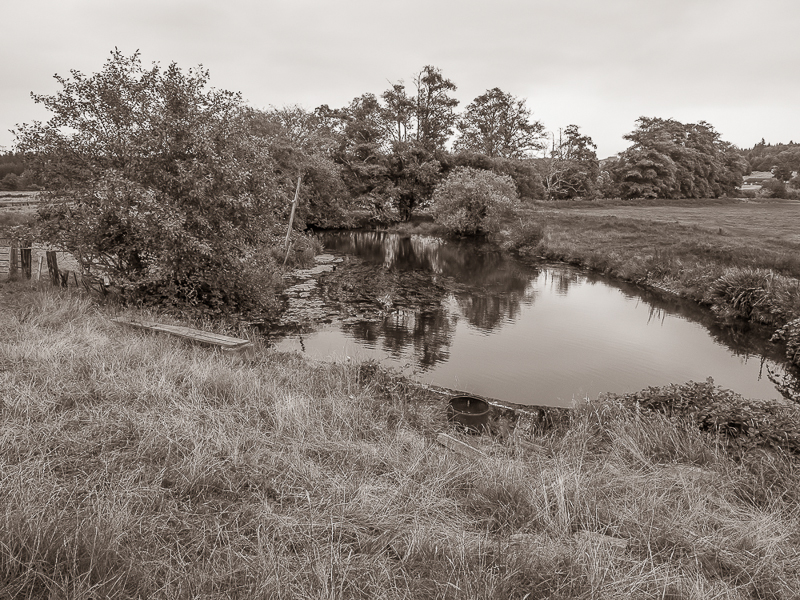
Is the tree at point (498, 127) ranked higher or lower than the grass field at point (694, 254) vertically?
higher

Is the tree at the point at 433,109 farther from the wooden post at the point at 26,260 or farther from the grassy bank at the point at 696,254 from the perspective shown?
the wooden post at the point at 26,260

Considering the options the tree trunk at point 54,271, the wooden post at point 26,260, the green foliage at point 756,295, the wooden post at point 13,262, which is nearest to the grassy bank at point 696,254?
the green foliage at point 756,295

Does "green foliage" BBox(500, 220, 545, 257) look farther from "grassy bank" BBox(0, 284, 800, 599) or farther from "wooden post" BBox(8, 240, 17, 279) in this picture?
"wooden post" BBox(8, 240, 17, 279)

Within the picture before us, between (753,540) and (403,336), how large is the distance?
10.0 m

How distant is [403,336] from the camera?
1335cm

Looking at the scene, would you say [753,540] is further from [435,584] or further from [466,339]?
[466,339]

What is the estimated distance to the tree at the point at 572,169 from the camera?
2372 inches

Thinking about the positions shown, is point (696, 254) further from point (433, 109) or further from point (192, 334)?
point (433, 109)

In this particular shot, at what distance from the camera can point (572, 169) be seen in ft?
199

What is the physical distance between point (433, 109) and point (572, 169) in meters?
19.6

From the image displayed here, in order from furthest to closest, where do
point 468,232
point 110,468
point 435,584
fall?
point 468,232
point 110,468
point 435,584

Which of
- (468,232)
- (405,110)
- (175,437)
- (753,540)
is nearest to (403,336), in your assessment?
(175,437)

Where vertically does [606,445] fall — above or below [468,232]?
below

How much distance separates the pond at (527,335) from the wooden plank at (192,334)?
2097 millimetres
